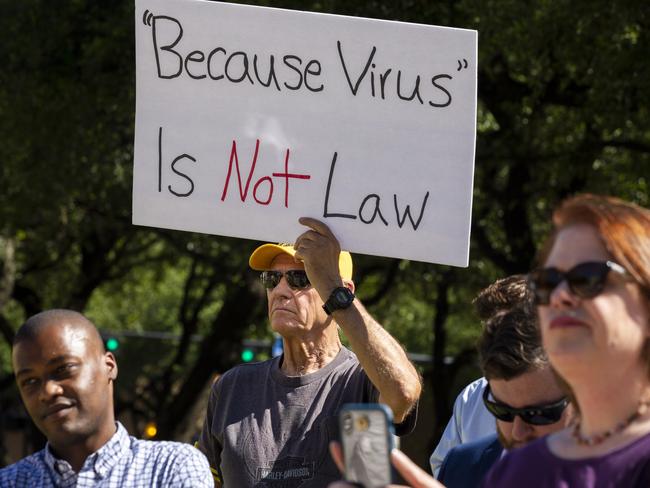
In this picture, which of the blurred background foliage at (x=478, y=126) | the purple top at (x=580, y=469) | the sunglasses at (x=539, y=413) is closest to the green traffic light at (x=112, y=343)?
the blurred background foliage at (x=478, y=126)

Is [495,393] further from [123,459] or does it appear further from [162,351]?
[162,351]

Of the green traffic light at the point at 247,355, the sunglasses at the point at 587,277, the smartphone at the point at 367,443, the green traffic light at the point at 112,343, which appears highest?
the sunglasses at the point at 587,277

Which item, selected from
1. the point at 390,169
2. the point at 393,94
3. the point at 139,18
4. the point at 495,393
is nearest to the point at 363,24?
the point at 393,94

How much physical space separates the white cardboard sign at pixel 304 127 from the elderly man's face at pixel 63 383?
0.72 metres

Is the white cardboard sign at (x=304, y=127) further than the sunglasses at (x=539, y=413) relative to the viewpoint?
Yes

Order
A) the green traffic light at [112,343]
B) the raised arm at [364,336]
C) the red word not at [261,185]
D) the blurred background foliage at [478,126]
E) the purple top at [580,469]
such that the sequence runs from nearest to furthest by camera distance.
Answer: the purple top at [580,469] → the raised arm at [364,336] → the red word not at [261,185] → the blurred background foliage at [478,126] → the green traffic light at [112,343]

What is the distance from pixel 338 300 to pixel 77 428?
Answer: 0.94m

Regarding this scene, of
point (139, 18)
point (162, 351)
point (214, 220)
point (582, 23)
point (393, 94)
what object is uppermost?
point (582, 23)

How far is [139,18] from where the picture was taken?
13.1 feet

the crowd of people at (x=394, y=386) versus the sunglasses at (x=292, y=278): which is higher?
the sunglasses at (x=292, y=278)

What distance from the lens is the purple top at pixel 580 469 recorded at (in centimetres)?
214

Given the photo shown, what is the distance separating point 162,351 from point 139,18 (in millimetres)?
20733

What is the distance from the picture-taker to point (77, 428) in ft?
10.5

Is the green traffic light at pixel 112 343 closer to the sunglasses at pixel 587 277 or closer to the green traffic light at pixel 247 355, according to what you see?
the green traffic light at pixel 247 355
